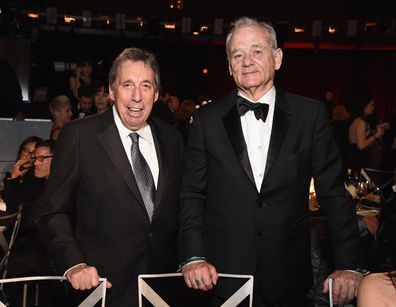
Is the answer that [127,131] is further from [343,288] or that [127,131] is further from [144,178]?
[343,288]

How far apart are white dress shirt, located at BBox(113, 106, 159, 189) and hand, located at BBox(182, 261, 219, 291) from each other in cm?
44

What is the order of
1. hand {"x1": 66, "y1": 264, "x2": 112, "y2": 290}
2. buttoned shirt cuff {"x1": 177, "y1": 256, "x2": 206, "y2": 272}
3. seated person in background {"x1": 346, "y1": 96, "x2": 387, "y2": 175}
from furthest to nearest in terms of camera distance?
seated person in background {"x1": 346, "y1": 96, "x2": 387, "y2": 175}, buttoned shirt cuff {"x1": 177, "y1": 256, "x2": 206, "y2": 272}, hand {"x1": 66, "y1": 264, "x2": 112, "y2": 290}

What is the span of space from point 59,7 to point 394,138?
8.72 meters

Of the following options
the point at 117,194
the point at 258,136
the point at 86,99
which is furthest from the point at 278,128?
the point at 86,99

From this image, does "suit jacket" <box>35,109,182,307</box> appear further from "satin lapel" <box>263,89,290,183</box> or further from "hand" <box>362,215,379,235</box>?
"hand" <box>362,215,379,235</box>

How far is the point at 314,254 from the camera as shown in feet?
14.5

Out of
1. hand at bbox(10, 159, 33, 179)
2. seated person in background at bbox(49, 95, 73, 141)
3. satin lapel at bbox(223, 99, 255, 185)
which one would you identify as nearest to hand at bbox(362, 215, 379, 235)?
satin lapel at bbox(223, 99, 255, 185)

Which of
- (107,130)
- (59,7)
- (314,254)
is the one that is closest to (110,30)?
(59,7)

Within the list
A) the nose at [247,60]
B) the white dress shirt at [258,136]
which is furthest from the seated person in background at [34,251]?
the nose at [247,60]

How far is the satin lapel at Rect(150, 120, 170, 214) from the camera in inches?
82.2

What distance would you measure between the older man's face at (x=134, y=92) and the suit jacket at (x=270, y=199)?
24 cm

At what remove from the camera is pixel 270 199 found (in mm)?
1968

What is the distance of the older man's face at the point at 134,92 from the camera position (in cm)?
207

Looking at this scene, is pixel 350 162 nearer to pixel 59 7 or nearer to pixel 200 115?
pixel 200 115
